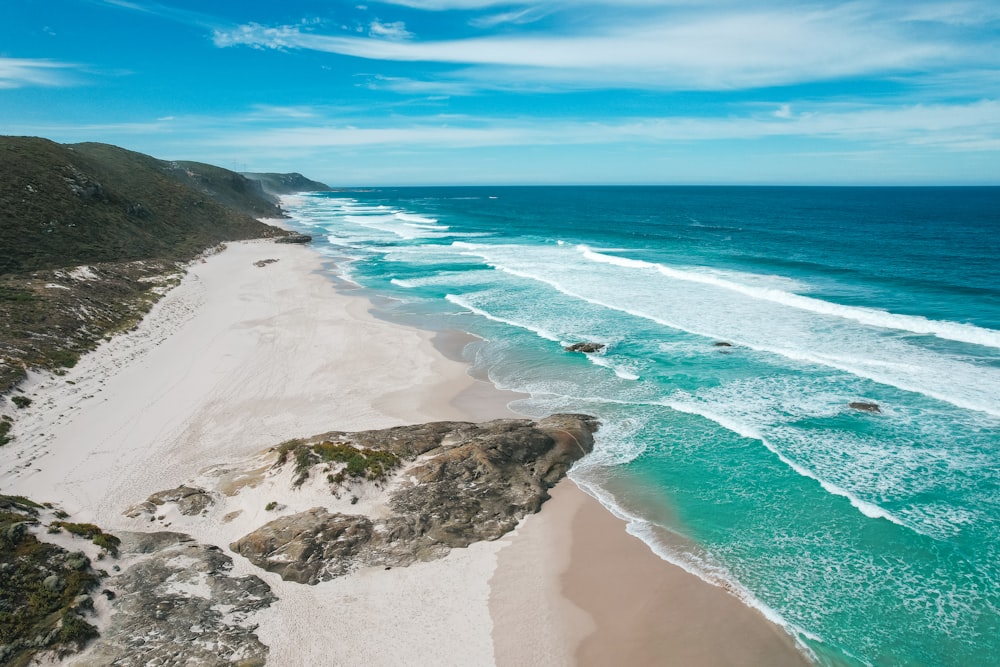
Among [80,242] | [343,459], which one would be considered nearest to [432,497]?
[343,459]

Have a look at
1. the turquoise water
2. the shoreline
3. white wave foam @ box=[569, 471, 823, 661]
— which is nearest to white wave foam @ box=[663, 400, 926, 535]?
the turquoise water

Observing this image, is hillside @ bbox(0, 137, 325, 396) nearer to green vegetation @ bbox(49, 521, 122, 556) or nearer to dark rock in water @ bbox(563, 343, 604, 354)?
green vegetation @ bbox(49, 521, 122, 556)

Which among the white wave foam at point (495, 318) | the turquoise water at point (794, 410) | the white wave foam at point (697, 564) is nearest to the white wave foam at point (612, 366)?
the turquoise water at point (794, 410)

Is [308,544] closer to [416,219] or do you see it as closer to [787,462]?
[787,462]

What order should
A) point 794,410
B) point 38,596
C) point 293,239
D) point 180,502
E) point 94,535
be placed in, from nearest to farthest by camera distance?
point 38,596 < point 94,535 < point 180,502 < point 794,410 < point 293,239

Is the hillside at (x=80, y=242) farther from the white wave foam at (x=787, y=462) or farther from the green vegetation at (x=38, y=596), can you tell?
the white wave foam at (x=787, y=462)

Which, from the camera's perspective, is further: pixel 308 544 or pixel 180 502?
pixel 180 502

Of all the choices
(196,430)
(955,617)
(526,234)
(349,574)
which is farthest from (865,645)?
(526,234)
